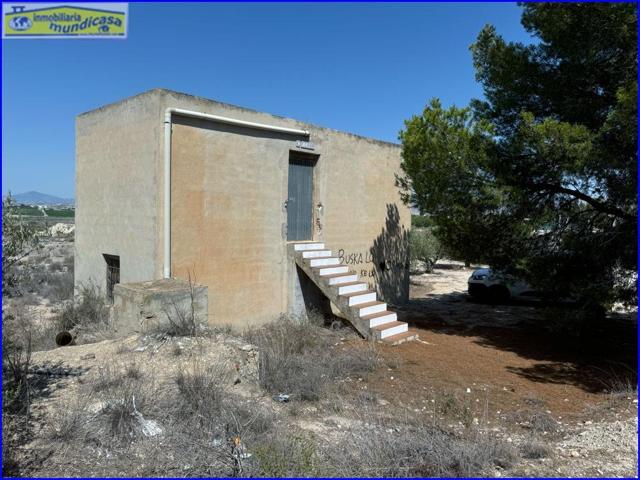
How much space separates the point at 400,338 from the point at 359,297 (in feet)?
4.04

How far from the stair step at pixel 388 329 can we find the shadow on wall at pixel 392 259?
159 inches

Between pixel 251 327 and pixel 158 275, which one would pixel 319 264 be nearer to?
pixel 251 327

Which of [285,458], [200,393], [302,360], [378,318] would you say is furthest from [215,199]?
[285,458]

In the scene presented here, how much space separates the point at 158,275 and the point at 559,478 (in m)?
6.85

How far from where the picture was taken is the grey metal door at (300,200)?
11.0 metres

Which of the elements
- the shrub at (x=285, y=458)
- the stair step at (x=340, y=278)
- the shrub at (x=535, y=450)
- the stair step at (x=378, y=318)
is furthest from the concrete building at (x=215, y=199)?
the shrub at (x=535, y=450)

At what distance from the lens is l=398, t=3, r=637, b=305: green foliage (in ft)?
24.6

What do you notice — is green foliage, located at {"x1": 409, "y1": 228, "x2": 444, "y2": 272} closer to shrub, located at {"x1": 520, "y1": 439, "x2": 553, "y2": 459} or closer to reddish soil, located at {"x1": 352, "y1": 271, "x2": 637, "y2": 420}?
reddish soil, located at {"x1": 352, "y1": 271, "x2": 637, "y2": 420}

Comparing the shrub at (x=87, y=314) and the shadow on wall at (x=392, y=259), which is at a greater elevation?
the shadow on wall at (x=392, y=259)

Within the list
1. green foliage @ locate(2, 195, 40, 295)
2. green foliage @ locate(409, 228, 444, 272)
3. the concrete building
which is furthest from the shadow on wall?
green foliage @ locate(409, 228, 444, 272)

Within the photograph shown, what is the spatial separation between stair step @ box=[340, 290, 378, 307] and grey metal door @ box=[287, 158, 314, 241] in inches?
85.0

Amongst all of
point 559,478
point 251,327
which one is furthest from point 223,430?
point 251,327

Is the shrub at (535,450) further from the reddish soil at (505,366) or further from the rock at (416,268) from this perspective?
the rock at (416,268)

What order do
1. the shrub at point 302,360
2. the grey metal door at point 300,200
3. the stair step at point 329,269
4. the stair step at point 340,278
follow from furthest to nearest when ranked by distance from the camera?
1. the grey metal door at point 300,200
2. the stair step at point 329,269
3. the stair step at point 340,278
4. the shrub at point 302,360
